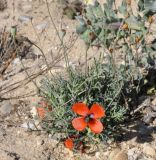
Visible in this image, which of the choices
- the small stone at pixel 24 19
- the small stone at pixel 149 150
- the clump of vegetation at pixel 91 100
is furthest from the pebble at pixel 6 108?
the small stone at pixel 24 19

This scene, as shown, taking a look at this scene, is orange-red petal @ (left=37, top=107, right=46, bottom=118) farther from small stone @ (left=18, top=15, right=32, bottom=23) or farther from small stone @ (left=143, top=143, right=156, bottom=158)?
small stone @ (left=18, top=15, right=32, bottom=23)

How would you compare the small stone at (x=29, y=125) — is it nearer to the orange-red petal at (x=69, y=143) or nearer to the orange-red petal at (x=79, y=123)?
the orange-red petal at (x=69, y=143)

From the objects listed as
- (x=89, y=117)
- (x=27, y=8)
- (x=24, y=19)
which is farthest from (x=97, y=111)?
(x=27, y=8)

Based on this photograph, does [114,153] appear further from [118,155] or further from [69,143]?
[69,143]

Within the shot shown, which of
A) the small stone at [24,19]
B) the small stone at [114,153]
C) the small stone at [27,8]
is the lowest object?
the small stone at [114,153]

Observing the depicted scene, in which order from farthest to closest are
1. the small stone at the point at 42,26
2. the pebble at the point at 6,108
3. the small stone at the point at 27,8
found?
1. the small stone at the point at 27,8
2. the small stone at the point at 42,26
3. the pebble at the point at 6,108

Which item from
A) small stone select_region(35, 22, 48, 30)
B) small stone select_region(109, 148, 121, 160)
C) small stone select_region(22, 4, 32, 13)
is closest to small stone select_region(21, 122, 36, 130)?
small stone select_region(109, 148, 121, 160)

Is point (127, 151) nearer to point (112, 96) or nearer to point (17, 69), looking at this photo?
point (112, 96)
